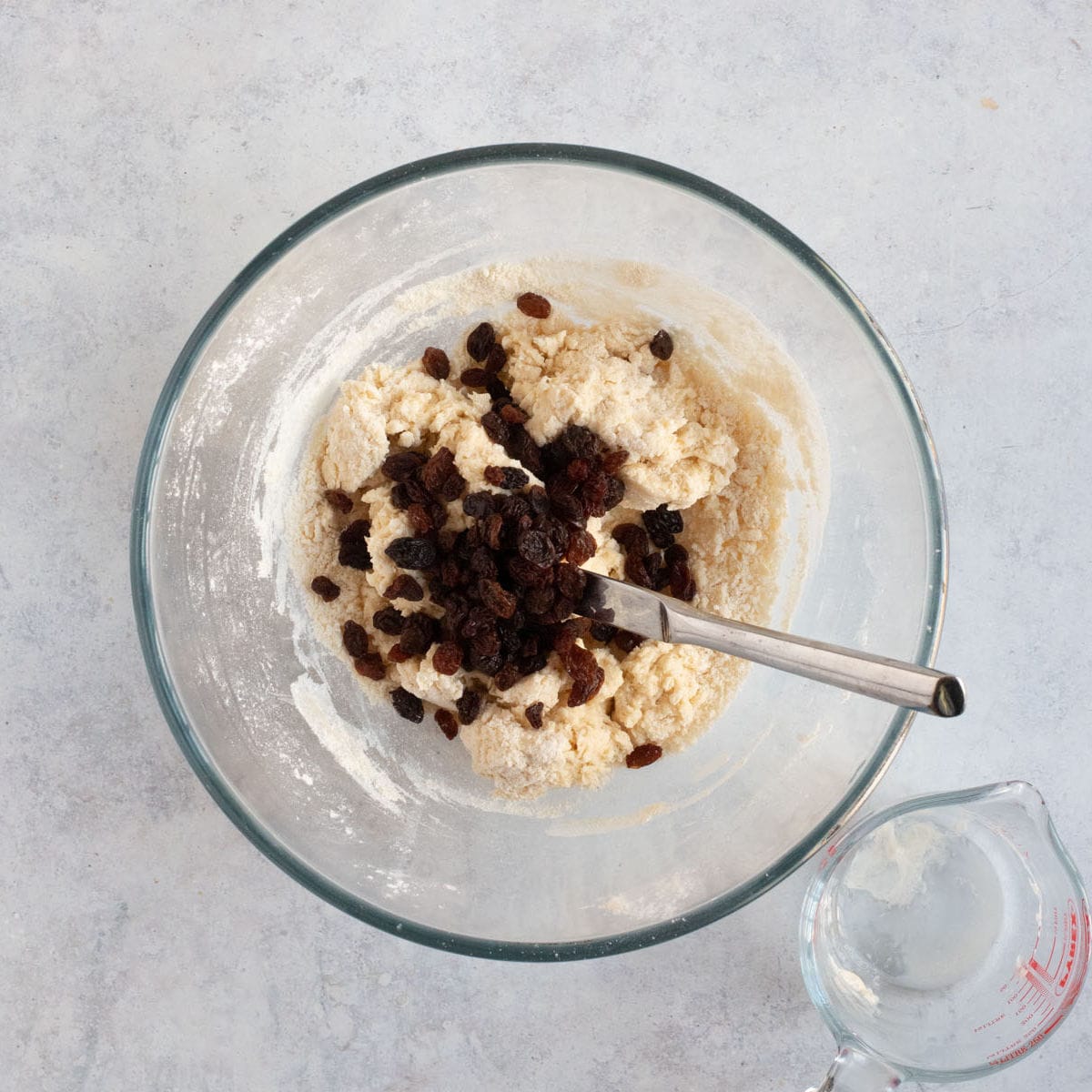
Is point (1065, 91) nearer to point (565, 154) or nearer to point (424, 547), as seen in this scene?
point (565, 154)

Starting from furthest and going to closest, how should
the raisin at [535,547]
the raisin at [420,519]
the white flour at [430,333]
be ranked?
1. the white flour at [430,333]
2. the raisin at [420,519]
3. the raisin at [535,547]

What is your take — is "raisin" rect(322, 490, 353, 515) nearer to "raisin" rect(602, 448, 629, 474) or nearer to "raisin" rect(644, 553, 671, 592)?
"raisin" rect(602, 448, 629, 474)

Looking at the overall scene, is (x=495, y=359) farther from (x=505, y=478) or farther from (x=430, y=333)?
(x=505, y=478)

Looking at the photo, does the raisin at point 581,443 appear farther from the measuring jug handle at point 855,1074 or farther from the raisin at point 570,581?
the measuring jug handle at point 855,1074

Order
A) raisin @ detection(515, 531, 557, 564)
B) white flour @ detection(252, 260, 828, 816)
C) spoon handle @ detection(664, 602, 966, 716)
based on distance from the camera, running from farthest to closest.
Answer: white flour @ detection(252, 260, 828, 816)
raisin @ detection(515, 531, 557, 564)
spoon handle @ detection(664, 602, 966, 716)

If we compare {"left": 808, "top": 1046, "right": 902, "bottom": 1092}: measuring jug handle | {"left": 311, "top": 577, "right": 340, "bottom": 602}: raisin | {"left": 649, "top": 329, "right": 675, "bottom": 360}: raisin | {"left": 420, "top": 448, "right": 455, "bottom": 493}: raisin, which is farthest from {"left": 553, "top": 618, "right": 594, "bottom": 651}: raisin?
{"left": 808, "top": 1046, "right": 902, "bottom": 1092}: measuring jug handle


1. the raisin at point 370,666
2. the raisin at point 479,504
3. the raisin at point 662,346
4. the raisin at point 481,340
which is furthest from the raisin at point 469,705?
the raisin at point 662,346
